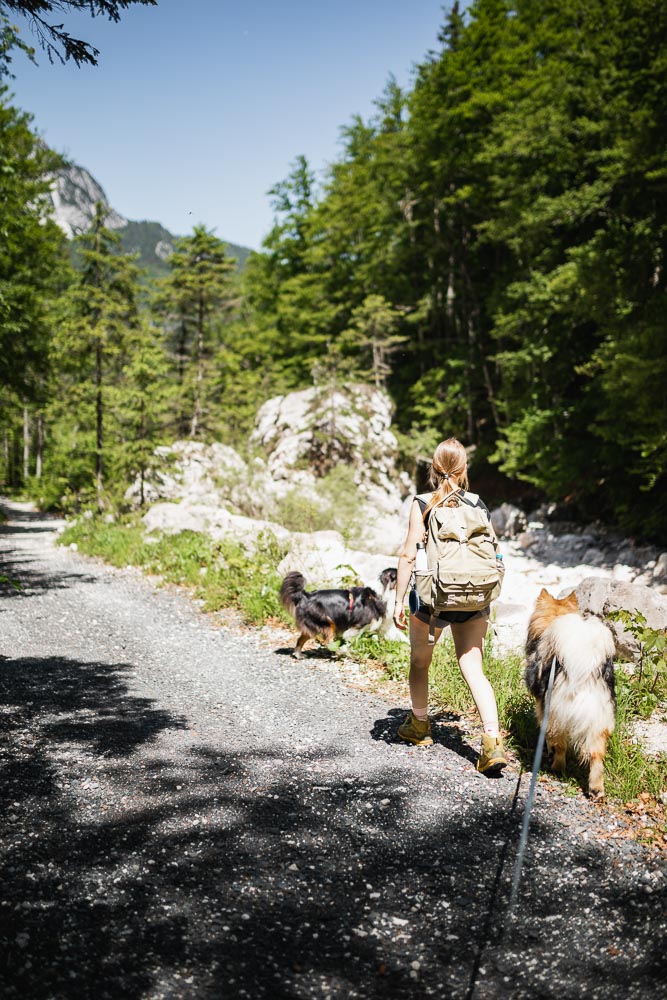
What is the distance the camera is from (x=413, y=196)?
26.1 meters

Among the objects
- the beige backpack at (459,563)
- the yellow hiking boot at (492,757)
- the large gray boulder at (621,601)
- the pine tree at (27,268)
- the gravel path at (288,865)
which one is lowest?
the gravel path at (288,865)

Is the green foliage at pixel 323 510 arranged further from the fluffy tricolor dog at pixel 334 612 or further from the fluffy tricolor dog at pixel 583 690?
the fluffy tricolor dog at pixel 583 690

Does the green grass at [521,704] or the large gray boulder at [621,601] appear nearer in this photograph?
the green grass at [521,704]

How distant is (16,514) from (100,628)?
18.9 m

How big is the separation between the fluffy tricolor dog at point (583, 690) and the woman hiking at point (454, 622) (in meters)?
0.36

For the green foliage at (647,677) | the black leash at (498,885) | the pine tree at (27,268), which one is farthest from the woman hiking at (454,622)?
the pine tree at (27,268)

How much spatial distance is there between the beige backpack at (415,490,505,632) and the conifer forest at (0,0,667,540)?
929 centimetres

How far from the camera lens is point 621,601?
6281 millimetres

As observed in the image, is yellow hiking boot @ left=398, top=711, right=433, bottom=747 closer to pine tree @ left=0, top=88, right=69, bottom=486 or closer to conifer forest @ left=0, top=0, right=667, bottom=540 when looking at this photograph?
conifer forest @ left=0, top=0, right=667, bottom=540

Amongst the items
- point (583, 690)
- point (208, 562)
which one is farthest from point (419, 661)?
point (208, 562)

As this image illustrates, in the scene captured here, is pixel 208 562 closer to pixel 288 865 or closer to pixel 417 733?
pixel 417 733

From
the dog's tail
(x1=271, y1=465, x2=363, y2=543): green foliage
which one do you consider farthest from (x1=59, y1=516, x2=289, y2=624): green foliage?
(x1=271, y1=465, x2=363, y2=543): green foliage

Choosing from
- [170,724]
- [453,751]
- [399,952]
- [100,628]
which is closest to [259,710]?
[170,724]

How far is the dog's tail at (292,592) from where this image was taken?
20.9ft
